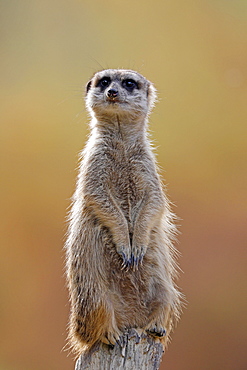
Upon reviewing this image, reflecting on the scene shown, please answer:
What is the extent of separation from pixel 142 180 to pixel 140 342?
68cm

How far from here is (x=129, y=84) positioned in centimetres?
242

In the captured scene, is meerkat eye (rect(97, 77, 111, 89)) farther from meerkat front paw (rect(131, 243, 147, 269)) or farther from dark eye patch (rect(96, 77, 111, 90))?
meerkat front paw (rect(131, 243, 147, 269))

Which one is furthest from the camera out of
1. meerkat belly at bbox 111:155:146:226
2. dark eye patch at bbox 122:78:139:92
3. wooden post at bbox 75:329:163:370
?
dark eye patch at bbox 122:78:139:92

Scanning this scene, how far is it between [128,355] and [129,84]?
121 cm

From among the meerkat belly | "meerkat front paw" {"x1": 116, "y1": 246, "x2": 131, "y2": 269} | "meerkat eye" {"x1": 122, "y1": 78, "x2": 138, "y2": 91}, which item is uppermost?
"meerkat eye" {"x1": 122, "y1": 78, "x2": 138, "y2": 91}

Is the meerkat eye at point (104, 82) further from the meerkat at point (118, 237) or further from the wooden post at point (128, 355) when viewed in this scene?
the wooden post at point (128, 355)

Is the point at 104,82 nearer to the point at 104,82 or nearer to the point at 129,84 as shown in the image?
the point at 104,82

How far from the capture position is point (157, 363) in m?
2.07

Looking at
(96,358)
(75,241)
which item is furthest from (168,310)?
(75,241)

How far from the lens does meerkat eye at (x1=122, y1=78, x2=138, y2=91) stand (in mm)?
2404

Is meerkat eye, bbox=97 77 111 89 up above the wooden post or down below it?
above

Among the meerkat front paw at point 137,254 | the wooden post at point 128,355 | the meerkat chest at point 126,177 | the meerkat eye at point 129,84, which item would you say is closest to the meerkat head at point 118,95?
the meerkat eye at point 129,84

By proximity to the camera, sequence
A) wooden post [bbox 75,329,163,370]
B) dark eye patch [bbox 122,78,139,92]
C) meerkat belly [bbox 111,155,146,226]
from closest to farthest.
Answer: wooden post [bbox 75,329,163,370], meerkat belly [bbox 111,155,146,226], dark eye patch [bbox 122,78,139,92]

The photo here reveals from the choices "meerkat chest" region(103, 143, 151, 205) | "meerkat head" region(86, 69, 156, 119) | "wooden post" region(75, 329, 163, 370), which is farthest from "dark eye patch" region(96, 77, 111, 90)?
"wooden post" region(75, 329, 163, 370)
